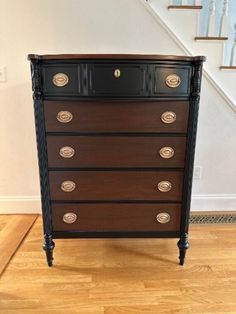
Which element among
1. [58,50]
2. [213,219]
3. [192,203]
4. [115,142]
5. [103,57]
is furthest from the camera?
[192,203]

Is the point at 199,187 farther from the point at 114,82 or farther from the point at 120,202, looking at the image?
the point at 114,82

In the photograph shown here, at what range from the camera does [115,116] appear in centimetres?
127

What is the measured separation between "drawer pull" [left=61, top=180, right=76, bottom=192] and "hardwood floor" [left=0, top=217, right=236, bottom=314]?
481 mm

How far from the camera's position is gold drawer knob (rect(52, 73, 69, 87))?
47.8 inches

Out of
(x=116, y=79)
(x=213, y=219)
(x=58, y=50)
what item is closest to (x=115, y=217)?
(x=116, y=79)

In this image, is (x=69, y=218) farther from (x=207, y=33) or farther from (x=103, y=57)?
(x=207, y=33)

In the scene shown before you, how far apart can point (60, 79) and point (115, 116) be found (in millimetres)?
324

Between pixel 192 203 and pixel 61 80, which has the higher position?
pixel 61 80

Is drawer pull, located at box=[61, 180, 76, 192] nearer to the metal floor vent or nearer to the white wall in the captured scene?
Result: the white wall

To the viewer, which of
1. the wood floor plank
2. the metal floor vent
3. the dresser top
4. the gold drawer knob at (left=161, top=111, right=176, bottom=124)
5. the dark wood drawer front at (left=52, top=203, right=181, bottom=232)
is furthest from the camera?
the metal floor vent

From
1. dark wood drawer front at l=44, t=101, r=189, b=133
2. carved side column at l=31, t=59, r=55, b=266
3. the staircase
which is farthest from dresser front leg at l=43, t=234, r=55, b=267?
the staircase

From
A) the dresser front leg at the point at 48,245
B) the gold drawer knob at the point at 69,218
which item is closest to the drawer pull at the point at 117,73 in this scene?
the gold drawer knob at the point at 69,218

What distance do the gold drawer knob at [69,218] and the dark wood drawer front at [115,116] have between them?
48 centimetres

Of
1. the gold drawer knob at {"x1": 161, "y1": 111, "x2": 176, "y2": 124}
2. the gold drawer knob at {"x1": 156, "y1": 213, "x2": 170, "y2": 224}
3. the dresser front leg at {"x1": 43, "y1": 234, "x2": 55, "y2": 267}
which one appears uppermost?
the gold drawer knob at {"x1": 161, "y1": 111, "x2": 176, "y2": 124}
